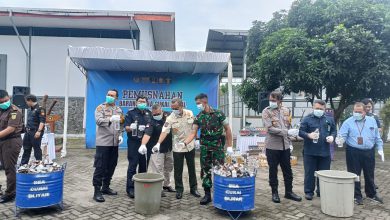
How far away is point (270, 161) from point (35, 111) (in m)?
5.31

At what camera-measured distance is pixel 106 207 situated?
5086 mm

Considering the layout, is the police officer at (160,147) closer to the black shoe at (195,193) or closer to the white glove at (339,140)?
the black shoe at (195,193)

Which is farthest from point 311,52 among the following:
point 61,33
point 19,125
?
point 61,33

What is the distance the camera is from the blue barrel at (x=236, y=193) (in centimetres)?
452

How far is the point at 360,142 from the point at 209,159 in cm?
259

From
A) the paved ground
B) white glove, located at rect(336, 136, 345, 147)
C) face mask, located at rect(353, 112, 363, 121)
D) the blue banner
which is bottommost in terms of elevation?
the paved ground

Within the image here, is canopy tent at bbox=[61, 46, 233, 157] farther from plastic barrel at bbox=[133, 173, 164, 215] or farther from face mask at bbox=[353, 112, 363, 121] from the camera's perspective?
plastic barrel at bbox=[133, 173, 164, 215]

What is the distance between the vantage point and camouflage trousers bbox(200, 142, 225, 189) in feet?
17.0

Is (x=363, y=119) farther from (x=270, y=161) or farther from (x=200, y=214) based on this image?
(x=200, y=214)

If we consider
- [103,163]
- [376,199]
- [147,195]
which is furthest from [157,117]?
[376,199]

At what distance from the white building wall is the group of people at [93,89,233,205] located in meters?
10.2

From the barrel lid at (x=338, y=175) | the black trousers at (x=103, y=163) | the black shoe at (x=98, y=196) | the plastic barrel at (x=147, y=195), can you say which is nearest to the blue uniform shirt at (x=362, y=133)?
the barrel lid at (x=338, y=175)

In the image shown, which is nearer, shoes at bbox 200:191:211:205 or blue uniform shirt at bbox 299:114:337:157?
shoes at bbox 200:191:211:205

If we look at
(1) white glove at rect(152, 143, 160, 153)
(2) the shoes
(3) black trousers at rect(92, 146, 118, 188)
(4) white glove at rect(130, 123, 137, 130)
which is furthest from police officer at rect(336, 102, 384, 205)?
(3) black trousers at rect(92, 146, 118, 188)
